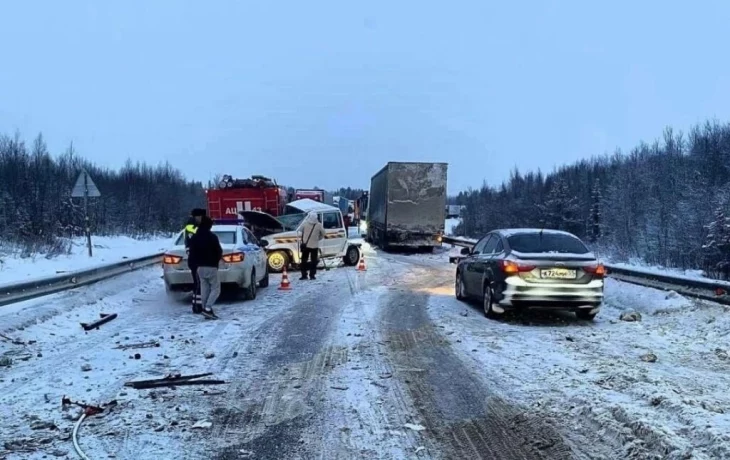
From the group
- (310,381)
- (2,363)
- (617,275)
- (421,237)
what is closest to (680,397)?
(310,381)

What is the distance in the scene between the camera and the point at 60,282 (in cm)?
1138

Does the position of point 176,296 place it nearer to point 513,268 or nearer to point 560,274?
point 513,268

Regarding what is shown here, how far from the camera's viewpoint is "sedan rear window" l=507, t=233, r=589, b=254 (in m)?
10.5

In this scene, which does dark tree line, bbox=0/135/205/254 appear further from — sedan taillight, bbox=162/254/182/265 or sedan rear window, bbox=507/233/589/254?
sedan rear window, bbox=507/233/589/254

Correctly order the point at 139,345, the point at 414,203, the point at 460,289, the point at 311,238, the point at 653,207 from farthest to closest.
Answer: the point at 653,207 < the point at 414,203 < the point at 311,238 < the point at 460,289 < the point at 139,345

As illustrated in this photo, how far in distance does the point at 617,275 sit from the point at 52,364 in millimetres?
11167

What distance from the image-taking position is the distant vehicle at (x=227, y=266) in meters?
12.3

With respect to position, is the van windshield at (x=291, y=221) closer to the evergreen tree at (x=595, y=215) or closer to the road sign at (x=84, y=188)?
the road sign at (x=84, y=188)

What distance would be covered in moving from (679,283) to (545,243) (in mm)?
2571

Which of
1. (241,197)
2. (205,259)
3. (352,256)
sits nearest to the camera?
(205,259)

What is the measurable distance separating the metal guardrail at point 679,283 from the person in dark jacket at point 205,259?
27.1 ft

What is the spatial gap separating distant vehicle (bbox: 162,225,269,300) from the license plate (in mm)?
6120

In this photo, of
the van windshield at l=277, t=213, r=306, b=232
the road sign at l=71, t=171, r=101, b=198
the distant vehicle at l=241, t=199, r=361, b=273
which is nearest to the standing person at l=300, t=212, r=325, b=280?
the distant vehicle at l=241, t=199, r=361, b=273

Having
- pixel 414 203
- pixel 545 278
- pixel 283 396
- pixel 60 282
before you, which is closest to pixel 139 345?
pixel 283 396
